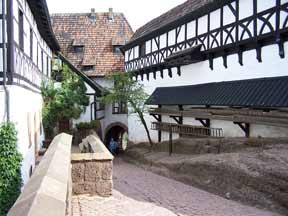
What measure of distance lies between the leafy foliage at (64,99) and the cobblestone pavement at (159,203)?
34.3 ft

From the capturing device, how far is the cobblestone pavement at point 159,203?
7215 millimetres

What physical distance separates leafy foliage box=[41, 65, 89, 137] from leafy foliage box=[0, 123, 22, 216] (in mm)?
11351

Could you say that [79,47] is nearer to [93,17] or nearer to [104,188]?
[93,17]

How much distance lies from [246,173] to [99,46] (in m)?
25.4

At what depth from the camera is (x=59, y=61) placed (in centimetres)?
2794

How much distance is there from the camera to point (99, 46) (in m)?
33.8

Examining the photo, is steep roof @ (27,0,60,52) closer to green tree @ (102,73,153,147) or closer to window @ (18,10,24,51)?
window @ (18,10,24,51)

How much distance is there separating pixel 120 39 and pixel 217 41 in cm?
1822

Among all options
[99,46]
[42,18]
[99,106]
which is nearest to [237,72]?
[42,18]


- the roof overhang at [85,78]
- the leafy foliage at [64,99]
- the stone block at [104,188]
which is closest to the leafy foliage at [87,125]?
the leafy foliage at [64,99]

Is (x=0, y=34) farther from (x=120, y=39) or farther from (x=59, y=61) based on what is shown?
(x=120, y=39)

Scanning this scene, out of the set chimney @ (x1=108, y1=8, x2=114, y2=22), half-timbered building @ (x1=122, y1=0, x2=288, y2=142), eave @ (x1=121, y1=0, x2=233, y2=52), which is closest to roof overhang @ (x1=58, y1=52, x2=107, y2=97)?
eave @ (x1=121, y1=0, x2=233, y2=52)

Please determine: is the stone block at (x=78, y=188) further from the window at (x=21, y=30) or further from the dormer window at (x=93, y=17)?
the dormer window at (x=93, y=17)

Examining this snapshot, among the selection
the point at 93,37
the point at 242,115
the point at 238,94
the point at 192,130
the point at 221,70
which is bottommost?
the point at 192,130
